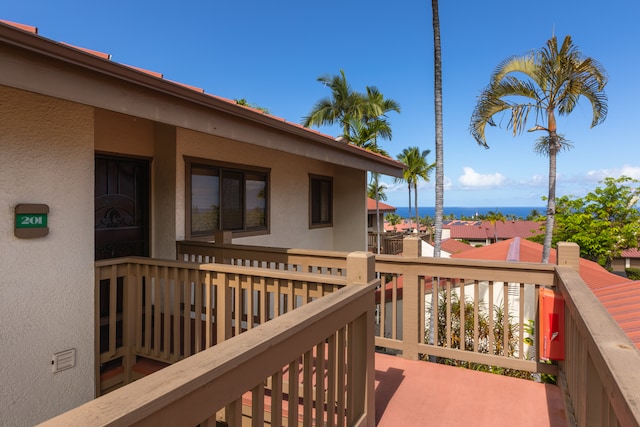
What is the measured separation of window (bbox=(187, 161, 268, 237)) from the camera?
17.1 feet

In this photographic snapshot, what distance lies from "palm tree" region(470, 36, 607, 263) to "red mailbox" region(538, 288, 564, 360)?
29.4 ft

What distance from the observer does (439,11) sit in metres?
9.52

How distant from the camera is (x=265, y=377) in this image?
4.44ft

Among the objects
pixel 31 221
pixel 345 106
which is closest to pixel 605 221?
pixel 345 106

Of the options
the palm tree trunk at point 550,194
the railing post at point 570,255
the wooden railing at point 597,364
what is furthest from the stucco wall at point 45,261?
the palm tree trunk at point 550,194

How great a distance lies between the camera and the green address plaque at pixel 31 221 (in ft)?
9.26

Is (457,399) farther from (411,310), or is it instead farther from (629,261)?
(629,261)

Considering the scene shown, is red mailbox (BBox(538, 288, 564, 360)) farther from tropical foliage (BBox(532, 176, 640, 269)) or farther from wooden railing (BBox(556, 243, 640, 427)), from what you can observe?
tropical foliage (BBox(532, 176, 640, 269))

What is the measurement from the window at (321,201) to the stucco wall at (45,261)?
4985mm

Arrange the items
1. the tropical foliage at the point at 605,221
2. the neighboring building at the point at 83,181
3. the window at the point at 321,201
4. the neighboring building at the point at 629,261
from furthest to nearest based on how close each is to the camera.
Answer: the neighboring building at the point at 629,261
the tropical foliage at the point at 605,221
the window at the point at 321,201
the neighboring building at the point at 83,181

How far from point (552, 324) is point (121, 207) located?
4765mm

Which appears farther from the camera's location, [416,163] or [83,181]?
[416,163]

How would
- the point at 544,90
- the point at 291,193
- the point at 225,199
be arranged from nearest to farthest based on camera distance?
the point at 225,199 < the point at 291,193 < the point at 544,90

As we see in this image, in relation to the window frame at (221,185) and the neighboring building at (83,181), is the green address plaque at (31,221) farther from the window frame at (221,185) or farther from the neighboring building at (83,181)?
the window frame at (221,185)
